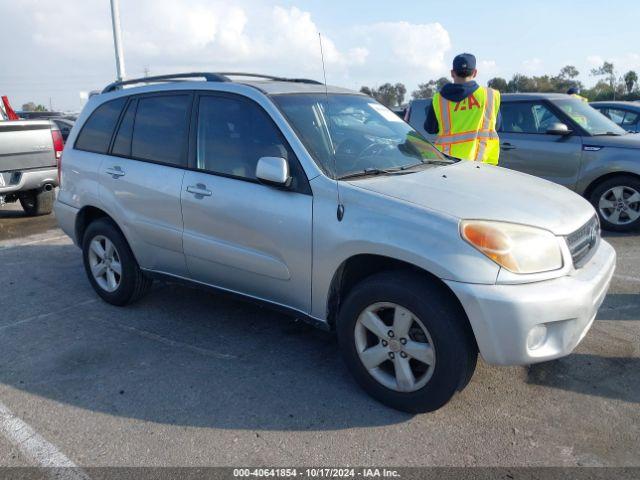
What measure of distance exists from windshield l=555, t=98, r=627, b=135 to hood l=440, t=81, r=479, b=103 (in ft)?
9.87

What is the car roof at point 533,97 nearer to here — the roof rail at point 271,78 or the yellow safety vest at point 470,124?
the yellow safety vest at point 470,124

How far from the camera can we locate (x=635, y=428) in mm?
2953

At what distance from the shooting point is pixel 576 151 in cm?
718

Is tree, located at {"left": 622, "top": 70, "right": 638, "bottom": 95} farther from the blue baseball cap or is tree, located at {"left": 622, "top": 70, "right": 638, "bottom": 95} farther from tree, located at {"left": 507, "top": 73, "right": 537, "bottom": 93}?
the blue baseball cap

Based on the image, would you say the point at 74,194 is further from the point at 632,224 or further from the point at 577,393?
the point at 632,224

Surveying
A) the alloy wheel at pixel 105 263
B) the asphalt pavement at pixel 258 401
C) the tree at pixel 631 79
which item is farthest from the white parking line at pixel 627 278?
the tree at pixel 631 79

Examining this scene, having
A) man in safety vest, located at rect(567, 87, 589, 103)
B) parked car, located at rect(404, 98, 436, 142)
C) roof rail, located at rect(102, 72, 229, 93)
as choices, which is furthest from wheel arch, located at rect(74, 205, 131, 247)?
man in safety vest, located at rect(567, 87, 589, 103)

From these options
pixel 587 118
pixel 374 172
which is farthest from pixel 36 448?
pixel 587 118

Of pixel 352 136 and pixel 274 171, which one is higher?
pixel 352 136

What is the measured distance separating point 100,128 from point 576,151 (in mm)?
5619

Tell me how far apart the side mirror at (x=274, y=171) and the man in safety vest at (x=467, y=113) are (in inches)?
89.0

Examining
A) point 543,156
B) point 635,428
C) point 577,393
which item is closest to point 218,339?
point 577,393

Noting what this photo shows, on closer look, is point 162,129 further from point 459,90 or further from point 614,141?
point 614,141

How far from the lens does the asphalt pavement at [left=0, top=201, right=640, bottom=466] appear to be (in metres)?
2.83
